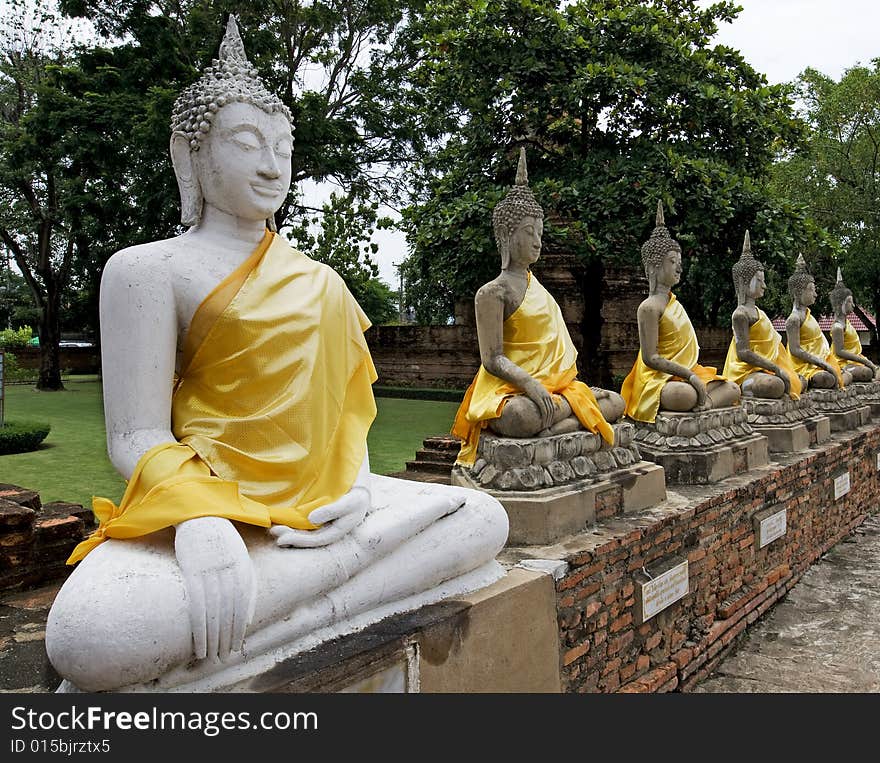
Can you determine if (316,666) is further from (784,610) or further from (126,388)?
(784,610)

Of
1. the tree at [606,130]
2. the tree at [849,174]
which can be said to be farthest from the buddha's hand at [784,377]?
the tree at [849,174]

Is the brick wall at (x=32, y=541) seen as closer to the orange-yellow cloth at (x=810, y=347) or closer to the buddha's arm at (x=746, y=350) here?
the buddha's arm at (x=746, y=350)

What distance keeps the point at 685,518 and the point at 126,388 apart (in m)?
3.38

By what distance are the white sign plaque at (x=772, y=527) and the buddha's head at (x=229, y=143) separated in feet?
15.0

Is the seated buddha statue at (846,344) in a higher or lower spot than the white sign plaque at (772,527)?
higher

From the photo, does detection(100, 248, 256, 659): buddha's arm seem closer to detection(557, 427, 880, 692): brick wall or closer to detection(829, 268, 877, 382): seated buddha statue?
detection(557, 427, 880, 692): brick wall

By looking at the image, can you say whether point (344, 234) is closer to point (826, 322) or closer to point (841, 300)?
point (841, 300)

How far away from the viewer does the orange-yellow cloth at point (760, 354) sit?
7379mm

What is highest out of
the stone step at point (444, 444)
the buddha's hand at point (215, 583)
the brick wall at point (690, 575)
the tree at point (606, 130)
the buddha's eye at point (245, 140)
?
the tree at point (606, 130)

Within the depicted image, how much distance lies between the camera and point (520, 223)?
167 inches

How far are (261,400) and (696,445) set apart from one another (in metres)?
3.89

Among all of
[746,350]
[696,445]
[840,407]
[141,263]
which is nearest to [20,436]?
[696,445]

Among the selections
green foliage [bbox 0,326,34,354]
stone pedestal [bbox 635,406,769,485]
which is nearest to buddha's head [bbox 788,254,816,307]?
stone pedestal [bbox 635,406,769,485]

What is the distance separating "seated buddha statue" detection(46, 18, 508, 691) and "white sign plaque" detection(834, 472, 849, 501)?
5.87m
